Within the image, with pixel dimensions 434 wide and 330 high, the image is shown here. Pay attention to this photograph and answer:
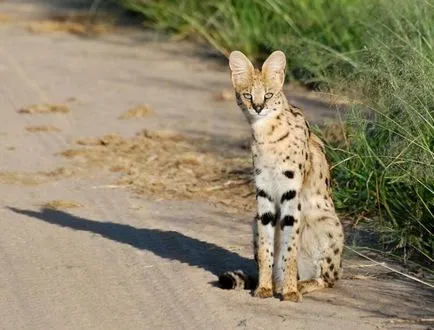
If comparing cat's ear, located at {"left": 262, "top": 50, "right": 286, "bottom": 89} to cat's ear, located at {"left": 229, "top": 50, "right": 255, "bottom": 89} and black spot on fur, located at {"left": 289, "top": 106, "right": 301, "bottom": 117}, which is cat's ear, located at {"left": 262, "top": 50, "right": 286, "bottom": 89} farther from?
black spot on fur, located at {"left": 289, "top": 106, "right": 301, "bottom": 117}

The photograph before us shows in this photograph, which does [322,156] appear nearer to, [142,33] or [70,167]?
[70,167]

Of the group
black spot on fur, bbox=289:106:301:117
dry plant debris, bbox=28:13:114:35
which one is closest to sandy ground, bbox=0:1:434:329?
black spot on fur, bbox=289:106:301:117

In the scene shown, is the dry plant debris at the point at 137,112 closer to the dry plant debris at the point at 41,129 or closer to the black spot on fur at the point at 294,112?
the dry plant debris at the point at 41,129

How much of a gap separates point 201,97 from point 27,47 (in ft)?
8.17

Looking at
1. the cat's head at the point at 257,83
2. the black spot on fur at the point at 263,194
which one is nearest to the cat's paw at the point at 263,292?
the black spot on fur at the point at 263,194

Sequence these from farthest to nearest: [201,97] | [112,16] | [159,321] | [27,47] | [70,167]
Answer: [112,16] → [27,47] → [201,97] → [70,167] → [159,321]

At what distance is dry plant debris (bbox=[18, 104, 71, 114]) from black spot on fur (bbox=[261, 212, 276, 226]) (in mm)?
4326

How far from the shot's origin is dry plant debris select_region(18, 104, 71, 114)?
10.6 metres

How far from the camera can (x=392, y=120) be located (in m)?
6.92

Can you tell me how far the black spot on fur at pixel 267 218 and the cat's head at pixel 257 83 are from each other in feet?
1.46

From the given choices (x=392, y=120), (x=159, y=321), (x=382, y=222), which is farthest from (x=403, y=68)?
(x=159, y=321)

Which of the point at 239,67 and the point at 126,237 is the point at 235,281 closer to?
the point at 239,67

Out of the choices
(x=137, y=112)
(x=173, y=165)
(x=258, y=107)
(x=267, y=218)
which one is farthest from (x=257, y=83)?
(x=137, y=112)

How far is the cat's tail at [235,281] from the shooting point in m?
6.52
